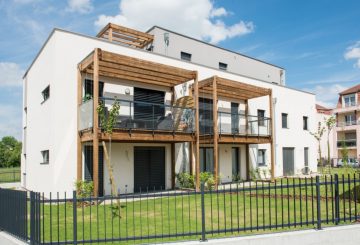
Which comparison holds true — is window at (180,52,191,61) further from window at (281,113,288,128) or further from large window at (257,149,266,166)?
window at (281,113,288,128)

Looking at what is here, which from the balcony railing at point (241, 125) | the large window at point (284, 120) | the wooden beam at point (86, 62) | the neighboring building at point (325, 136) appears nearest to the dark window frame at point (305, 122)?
the large window at point (284, 120)

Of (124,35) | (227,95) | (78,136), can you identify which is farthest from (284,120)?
(78,136)

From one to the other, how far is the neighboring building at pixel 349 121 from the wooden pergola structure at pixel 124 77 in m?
39.8

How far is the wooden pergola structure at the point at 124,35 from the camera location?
18578 mm

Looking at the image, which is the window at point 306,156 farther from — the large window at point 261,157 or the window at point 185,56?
the window at point 185,56

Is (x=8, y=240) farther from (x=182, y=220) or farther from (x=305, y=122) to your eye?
(x=305, y=122)

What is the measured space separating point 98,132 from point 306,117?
20.9m

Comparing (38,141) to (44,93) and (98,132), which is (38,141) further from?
(98,132)

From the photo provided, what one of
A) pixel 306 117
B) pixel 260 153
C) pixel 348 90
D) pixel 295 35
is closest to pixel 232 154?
pixel 260 153

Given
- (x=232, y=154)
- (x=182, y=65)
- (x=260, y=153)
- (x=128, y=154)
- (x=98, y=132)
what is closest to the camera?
(x=98, y=132)

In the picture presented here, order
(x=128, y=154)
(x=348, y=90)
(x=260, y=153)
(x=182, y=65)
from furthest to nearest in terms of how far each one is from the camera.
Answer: (x=348, y=90) → (x=260, y=153) → (x=182, y=65) → (x=128, y=154)

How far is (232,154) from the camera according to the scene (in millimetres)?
21172

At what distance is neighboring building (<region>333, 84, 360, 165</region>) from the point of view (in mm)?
49312

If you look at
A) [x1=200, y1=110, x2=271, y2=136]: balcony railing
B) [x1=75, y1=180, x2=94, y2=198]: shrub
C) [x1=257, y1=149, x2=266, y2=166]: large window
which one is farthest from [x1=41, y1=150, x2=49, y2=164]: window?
[x1=257, y1=149, x2=266, y2=166]: large window
